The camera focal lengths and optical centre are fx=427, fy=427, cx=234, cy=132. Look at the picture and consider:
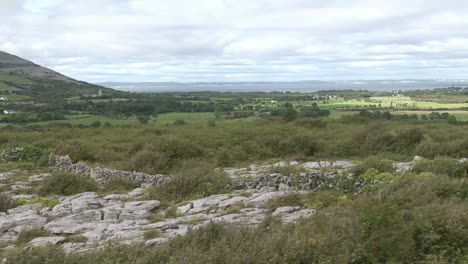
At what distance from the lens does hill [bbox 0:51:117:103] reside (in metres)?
90.1

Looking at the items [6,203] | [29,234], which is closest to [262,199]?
[29,234]

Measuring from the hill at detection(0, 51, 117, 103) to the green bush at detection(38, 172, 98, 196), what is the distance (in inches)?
2935

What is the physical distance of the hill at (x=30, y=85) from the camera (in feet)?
296

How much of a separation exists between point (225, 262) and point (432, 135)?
66.8ft

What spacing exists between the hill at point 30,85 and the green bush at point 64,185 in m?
74.5

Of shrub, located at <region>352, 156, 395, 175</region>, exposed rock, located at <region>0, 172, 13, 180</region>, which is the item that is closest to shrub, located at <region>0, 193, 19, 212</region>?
exposed rock, located at <region>0, 172, 13, 180</region>

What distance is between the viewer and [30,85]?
4397 inches

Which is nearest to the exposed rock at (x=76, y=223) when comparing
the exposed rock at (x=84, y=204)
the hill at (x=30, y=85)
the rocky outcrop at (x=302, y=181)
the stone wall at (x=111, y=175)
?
the exposed rock at (x=84, y=204)

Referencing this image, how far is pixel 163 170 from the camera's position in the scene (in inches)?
669

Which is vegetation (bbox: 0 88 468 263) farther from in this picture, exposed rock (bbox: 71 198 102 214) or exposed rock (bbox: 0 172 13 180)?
exposed rock (bbox: 71 198 102 214)

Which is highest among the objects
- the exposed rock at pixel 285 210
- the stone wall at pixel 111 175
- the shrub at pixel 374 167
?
the shrub at pixel 374 167

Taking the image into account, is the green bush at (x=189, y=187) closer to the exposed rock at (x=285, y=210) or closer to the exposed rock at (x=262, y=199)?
the exposed rock at (x=262, y=199)

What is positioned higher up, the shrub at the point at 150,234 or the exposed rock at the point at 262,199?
the shrub at the point at 150,234

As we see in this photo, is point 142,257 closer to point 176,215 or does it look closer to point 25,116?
point 176,215
